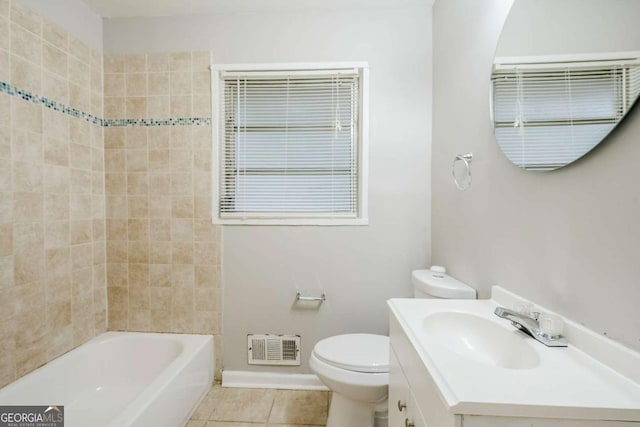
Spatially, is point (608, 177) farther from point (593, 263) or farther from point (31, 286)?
point (31, 286)

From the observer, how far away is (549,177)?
79cm

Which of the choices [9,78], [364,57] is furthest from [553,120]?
[9,78]

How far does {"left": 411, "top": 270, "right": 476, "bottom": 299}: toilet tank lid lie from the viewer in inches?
46.9

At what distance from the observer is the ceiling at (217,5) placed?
1.62 metres

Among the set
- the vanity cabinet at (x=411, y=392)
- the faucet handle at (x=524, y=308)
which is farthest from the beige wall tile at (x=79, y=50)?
the faucet handle at (x=524, y=308)

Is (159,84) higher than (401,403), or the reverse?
(159,84)

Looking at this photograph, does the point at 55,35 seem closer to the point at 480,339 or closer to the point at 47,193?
the point at 47,193

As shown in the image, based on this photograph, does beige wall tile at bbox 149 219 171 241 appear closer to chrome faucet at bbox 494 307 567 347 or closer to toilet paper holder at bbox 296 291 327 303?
toilet paper holder at bbox 296 291 327 303

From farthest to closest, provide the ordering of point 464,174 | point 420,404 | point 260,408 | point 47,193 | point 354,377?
point 260,408 → point 47,193 → point 464,174 → point 354,377 → point 420,404

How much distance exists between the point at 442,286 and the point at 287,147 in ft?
3.99

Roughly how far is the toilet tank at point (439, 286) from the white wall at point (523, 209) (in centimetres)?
5

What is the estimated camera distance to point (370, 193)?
171 cm

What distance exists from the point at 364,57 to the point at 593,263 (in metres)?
1.56

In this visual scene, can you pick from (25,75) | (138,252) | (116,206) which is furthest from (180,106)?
(138,252)
